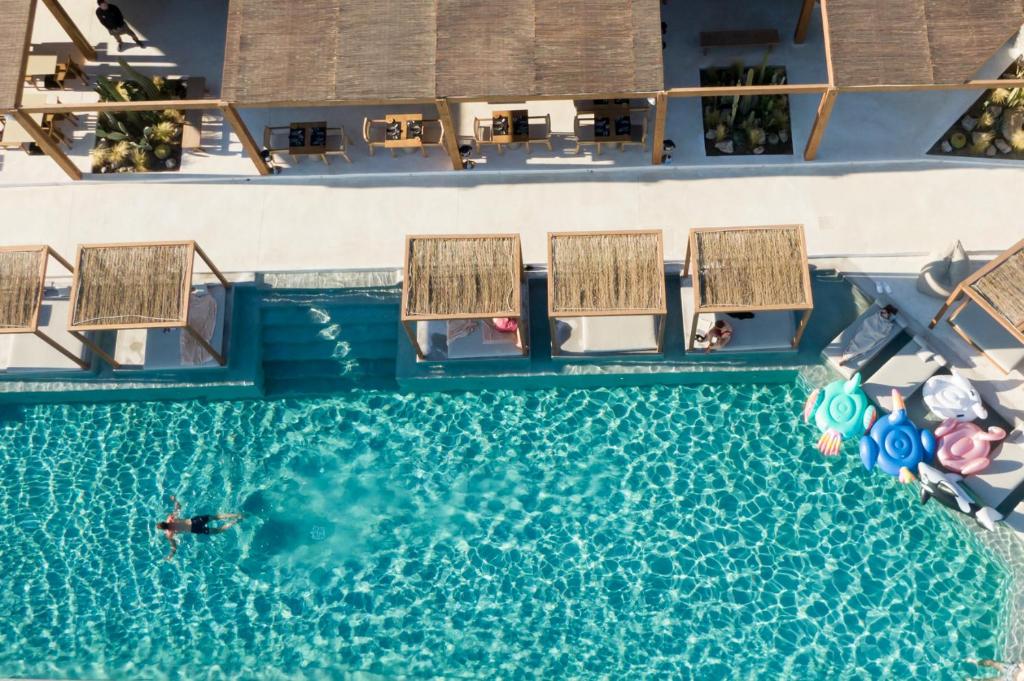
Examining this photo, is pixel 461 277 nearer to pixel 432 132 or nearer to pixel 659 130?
pixel 432 132

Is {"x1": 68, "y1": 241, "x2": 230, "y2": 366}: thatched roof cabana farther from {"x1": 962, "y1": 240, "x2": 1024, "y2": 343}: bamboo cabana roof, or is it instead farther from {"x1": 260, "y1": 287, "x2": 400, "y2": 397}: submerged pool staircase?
{"x1": 962, "y1": 240, "x2": 1024, "y2": 343}: bamboo cabana roof

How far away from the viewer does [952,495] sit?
16.1 meters

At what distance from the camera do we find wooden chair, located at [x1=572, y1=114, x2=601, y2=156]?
1925 cm

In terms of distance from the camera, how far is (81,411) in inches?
734

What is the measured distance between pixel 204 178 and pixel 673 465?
11676 mm

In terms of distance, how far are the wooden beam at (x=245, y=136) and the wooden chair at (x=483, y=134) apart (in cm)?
457

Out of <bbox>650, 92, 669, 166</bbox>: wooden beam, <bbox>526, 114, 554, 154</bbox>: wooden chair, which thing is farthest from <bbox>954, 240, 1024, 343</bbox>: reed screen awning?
<bbox>526, 114, 554, 154</bbox>: wooden chair

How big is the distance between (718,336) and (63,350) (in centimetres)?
1280

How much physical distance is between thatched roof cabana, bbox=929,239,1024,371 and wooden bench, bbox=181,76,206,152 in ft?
51.8

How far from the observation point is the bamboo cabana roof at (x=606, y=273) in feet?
55.1

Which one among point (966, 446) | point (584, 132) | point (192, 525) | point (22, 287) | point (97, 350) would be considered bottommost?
point (192, 525)

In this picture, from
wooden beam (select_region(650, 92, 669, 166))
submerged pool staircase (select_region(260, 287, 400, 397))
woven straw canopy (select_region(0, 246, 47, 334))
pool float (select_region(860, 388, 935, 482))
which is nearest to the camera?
pool float (select_region(860, 388, 935, 482))

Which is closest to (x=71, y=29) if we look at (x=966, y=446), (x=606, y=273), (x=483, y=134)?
(x=483, y=134)

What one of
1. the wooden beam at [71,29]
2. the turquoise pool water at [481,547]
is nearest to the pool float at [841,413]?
the turquoise pool water at [481,547]
